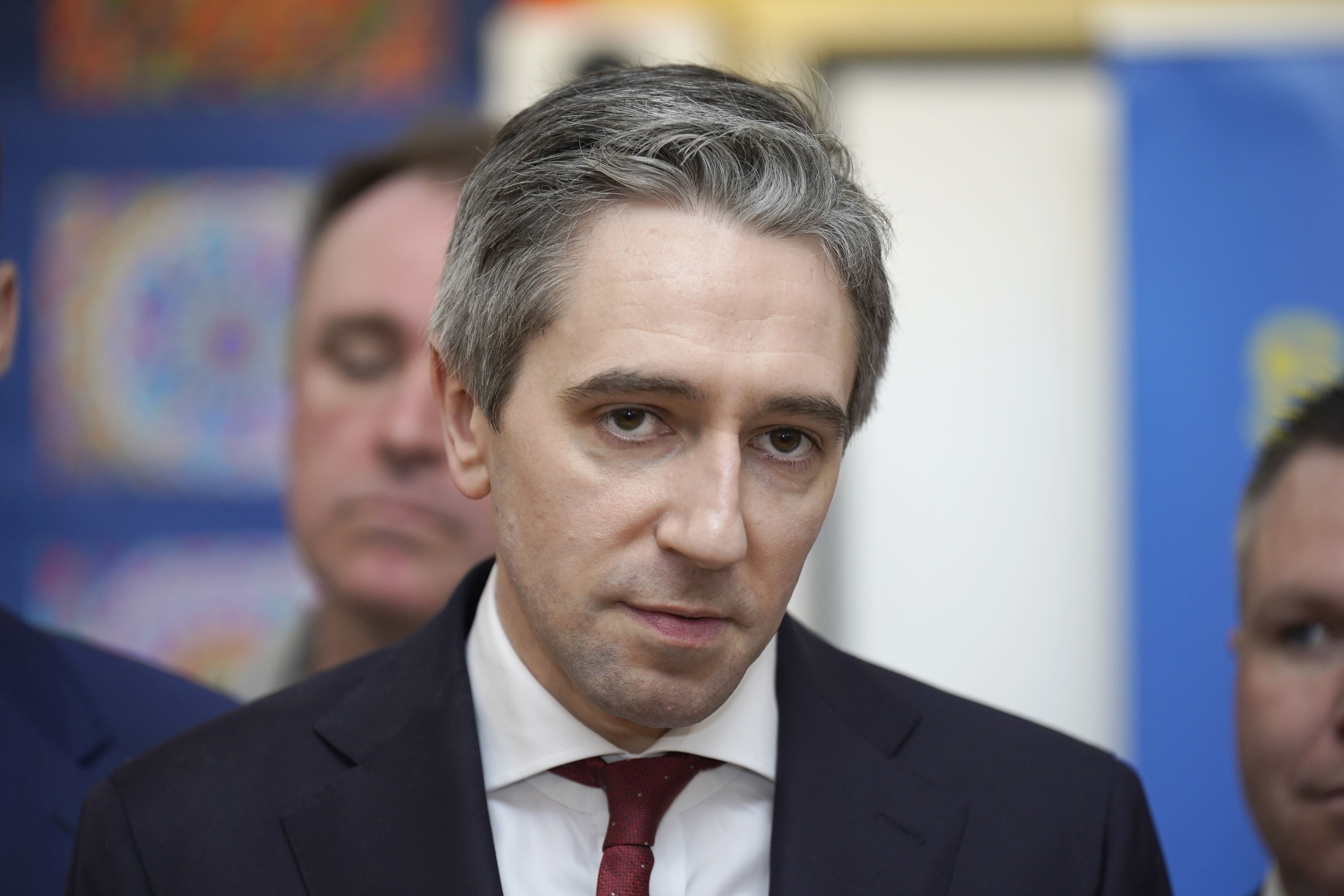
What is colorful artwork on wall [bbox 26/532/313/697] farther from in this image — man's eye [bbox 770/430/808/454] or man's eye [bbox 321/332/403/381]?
man's eye [bbox 770/430/808/454]

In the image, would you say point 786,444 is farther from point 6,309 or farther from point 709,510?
point 6,309

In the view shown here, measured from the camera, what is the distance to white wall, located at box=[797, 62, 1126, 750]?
4.02 metres

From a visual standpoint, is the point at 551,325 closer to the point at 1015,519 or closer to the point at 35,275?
the point at 1015,519

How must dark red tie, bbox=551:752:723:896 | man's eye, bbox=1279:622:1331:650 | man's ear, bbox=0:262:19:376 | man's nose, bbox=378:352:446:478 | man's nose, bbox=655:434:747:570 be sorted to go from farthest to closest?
man's nose, bbox=378:352:446:478 < man's eye, bbox=1279:622:1331:650 < man's ear, bbox=0:262:19:376 < dark red tie, bbox=551:752:723:896 < man's nose, bbox=655:434:747:570

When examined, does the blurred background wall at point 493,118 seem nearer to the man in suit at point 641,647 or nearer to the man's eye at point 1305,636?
the man's eye at point 1305,636

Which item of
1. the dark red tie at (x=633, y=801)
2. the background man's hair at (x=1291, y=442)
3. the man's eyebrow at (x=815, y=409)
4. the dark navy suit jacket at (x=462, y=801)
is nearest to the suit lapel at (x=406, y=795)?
the dark navy suit jacket at (x=462, y=801)

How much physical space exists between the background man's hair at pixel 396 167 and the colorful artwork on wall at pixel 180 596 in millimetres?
1453

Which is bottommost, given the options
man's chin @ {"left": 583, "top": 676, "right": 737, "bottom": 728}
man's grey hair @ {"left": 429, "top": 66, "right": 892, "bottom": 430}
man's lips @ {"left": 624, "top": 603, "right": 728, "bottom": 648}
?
man's chin @ {"left": 583, "top": 676, "right": 737, "bottom": 728}

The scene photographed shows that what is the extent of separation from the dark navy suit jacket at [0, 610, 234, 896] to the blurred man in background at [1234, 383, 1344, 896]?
163cm

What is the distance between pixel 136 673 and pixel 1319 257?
113 inches

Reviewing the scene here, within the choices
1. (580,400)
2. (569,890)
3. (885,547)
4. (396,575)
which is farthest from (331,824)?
(885,547)

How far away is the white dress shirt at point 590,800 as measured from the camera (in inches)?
65.4

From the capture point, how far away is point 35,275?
4.17m

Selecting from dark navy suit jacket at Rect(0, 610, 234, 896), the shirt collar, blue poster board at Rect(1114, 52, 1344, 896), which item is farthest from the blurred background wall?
the shirt collar
